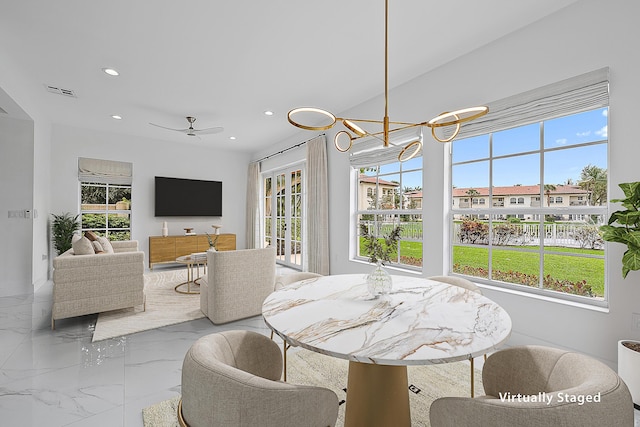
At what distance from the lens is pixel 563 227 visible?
8.14 feet

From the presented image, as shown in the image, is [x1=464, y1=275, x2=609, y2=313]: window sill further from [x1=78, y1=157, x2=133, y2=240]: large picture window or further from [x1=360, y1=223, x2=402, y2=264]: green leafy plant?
[x1=78, y1=157, x2=133, y2=240]: large picture window

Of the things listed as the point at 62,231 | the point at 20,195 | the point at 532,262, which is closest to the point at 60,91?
the point at 20,195

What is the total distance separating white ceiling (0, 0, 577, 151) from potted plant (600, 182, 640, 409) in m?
1.60

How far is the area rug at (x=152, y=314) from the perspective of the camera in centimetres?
288

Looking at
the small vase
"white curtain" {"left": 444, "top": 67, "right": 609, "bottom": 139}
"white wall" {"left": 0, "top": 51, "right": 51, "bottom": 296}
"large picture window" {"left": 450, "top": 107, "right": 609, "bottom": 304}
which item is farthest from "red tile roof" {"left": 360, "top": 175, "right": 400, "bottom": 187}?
"white wall" {"left": 0, "top": 51, "right": 51, "bottom": 296}

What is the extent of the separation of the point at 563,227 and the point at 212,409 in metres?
2.90

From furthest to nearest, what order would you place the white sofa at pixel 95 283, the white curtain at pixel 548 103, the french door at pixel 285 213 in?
the french door at pixel 285 213 < the white sofa at pixel 95 283 < the white curtain at pixel 548 103

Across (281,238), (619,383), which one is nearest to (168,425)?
(619,383)

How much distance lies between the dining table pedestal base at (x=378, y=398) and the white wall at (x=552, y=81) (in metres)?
1.79

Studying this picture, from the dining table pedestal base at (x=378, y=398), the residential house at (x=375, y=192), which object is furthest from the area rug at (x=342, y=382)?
the residential house at (x=375, y=192)

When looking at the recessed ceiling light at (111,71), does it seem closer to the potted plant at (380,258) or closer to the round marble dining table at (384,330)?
the round marble dining table at (384,330)

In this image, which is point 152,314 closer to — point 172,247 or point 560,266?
point 172,247

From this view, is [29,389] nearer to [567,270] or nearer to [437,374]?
[437,374]

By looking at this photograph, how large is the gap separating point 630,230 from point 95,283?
4437mm
